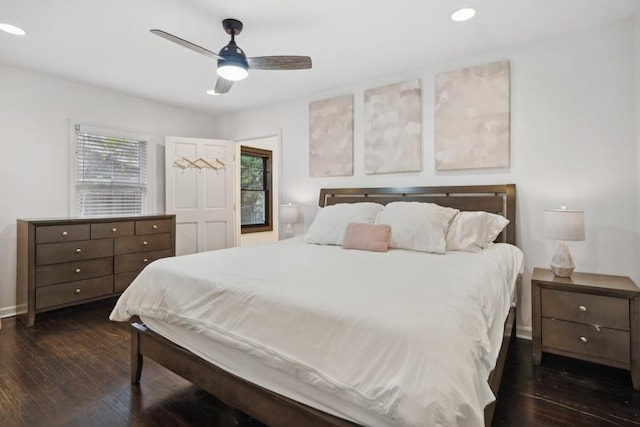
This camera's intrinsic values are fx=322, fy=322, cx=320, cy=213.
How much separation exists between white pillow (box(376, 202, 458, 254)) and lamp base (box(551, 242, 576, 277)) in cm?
80

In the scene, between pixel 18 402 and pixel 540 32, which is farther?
pixel 540 32

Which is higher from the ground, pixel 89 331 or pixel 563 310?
pixel 563 310

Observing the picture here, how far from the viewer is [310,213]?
4.22m

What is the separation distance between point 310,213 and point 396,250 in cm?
178

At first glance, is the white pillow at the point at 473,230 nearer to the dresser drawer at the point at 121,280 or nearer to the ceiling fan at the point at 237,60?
the ceiling fan at the point at 237,60

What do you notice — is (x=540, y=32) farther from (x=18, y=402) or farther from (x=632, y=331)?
(x=18, y=402)

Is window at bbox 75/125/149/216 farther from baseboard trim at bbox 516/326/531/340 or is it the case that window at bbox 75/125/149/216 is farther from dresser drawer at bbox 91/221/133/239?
baseboard trim at bbox 516/326/531/340

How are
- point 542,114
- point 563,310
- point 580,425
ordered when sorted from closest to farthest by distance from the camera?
point 580,425
point 563,310
point 542,114

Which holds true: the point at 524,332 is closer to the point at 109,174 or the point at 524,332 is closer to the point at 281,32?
the point at 281,32

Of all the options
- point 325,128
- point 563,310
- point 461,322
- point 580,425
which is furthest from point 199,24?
point 580,425

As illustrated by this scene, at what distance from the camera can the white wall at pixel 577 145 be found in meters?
2.46

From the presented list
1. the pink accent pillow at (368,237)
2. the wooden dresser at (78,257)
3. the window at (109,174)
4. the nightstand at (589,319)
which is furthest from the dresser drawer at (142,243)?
the nightstand at (589,319)

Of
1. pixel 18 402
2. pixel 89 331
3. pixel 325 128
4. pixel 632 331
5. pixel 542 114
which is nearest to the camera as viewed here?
pixel 18 402

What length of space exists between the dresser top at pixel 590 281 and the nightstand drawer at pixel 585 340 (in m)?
0.27
